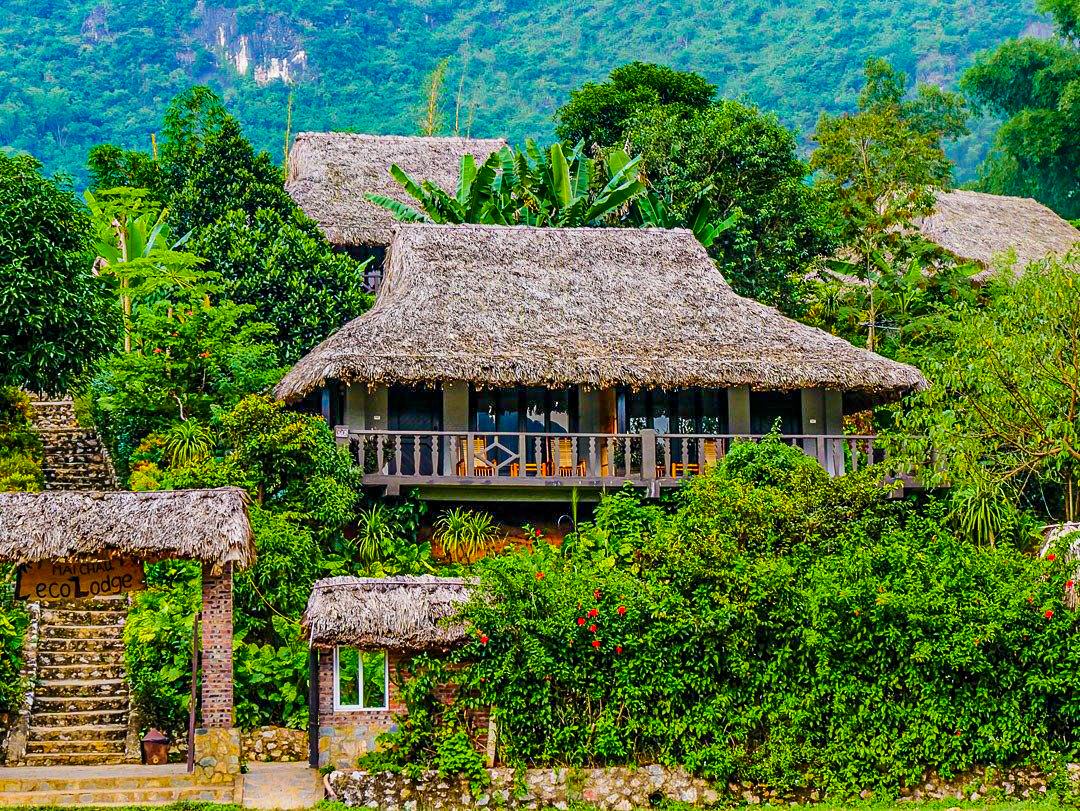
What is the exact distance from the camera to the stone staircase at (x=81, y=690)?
55.5ft

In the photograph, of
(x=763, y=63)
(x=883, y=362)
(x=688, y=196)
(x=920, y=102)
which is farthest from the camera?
(x=763, y=63)

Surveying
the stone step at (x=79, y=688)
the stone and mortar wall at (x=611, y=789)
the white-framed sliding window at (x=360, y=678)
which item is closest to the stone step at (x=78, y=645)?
the stone step at (x=79, y=688)

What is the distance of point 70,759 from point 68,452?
1006 cm

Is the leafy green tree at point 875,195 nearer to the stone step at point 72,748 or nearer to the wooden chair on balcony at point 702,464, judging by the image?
the wooden chair on balcony at point 702,464

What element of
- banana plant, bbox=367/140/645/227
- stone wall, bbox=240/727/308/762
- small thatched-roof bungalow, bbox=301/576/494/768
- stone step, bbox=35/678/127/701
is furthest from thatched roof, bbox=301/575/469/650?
banana plant, bbox=367/140/645/227

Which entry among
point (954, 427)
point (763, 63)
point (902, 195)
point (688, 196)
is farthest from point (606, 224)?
point (763, 63)

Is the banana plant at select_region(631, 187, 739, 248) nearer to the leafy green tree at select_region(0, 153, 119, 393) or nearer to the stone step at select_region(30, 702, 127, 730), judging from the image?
the leafy green tree at select_region(0, 153, 119, 393)

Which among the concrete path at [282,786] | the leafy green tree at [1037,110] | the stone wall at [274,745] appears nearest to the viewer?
the concrete path at [282,786]

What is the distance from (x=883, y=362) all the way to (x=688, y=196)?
7.88 m

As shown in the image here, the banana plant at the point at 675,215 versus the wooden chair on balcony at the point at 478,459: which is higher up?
the banana plant at the point at 675,215

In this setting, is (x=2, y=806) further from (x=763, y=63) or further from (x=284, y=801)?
(x=763, y=63)

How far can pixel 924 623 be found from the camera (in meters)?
16.2

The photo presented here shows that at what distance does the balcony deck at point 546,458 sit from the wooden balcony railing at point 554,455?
0.05 ft

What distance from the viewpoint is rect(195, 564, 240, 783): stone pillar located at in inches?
599
